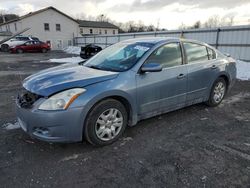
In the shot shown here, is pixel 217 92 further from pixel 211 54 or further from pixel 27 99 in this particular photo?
pixel 27 99

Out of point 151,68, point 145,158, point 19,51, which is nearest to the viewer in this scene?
point 145,158

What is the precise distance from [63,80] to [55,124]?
65 cm

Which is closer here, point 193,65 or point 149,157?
point 149,157

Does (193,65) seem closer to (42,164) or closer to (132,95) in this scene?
(132,95)

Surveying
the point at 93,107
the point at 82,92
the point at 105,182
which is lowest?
the point at 105,182

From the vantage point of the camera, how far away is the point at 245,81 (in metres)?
7.96

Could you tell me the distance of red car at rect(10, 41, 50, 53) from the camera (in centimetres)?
2403

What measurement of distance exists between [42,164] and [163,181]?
5.11ft

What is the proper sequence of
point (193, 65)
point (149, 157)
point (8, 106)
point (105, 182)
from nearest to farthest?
1. point (105, 182)
2. point (149, 157)
3. point (193, 65)
4. point (8, 106)

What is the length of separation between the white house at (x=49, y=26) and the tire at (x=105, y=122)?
116ft

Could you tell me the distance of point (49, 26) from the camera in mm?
36062

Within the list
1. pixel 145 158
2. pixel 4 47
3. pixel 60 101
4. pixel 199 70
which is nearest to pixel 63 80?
pixel 60 101

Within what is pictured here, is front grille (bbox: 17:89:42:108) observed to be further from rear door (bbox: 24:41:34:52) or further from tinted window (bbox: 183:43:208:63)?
rear door (bbox: 24:41:34:52)

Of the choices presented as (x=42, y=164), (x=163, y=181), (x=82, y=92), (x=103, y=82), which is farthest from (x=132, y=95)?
(x=42, y=164)
